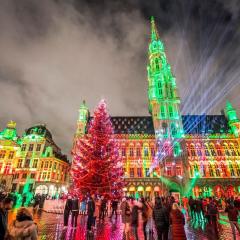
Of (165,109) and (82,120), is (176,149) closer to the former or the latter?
(165,109)

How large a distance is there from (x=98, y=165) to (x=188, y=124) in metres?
43.7

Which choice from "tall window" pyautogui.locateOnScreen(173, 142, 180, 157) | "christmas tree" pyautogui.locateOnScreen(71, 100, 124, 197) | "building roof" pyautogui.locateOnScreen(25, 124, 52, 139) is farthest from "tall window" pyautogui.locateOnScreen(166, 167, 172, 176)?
"building roof" pyautogui.locateOnScreen(25, 124, 52, 139)

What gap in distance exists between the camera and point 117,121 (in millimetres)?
56844

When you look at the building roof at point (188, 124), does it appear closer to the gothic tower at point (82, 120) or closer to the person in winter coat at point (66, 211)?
the gothic tower at point (82, 120)

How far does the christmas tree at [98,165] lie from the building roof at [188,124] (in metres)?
34.3

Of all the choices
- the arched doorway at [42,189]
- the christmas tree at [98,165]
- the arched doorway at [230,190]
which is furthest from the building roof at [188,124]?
the christmas tree at [98,165]

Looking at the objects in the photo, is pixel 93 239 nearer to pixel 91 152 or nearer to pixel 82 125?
pixel 91 152

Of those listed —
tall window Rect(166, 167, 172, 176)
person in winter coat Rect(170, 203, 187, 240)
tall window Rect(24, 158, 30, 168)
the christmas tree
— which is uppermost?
tall window Rect(24, 158, 30, 168)

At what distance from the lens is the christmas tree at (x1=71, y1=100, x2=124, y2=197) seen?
630 inches

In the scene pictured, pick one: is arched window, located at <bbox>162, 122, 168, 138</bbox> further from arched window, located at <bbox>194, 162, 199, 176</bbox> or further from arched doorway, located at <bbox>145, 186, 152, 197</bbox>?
arched doorway, located at <bbox>145, 186, 152, 197</bbox>

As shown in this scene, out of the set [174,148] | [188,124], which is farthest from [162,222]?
[188,124]

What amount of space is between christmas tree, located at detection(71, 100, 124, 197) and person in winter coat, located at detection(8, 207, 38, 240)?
1290cm

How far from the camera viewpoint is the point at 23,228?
10.4ft

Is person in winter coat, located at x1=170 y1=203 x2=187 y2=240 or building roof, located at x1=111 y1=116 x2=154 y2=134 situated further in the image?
building roof, located at x1=111 y1=116 x2=154 y2=134
